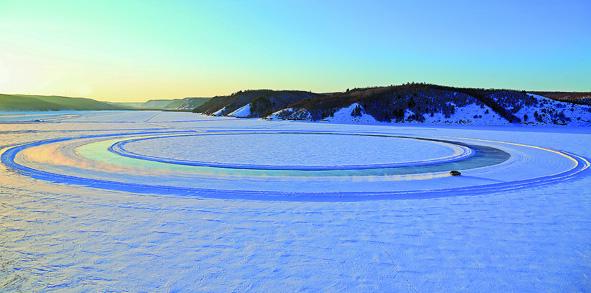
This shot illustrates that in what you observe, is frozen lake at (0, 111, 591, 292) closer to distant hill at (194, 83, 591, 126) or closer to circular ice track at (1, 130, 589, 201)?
circular ice track at (1, 130, 589, 201)

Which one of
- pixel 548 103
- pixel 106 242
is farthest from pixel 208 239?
pixel 548 103

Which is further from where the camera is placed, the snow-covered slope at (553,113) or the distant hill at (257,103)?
the distant hill at (257,103)

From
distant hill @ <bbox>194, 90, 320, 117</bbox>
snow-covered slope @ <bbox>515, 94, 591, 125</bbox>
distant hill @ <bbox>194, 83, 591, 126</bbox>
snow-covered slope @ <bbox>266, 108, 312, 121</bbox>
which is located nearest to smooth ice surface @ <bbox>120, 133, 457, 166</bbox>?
distant hill @ <bbox>194, 83, 591, 126</bbox>

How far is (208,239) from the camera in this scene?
578 cm

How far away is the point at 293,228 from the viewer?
634 cm

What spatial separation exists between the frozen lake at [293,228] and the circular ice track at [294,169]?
0.10 metres

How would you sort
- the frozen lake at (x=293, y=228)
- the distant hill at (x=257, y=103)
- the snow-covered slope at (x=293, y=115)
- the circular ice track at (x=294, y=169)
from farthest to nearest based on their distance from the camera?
1. the distant hill at (x=257, y=103)
2. the snow-covered slope at (x=293, y=115)
3. the circular ice track at (x=294, y=169)
4. the frozen lake at (x=293, y=228)

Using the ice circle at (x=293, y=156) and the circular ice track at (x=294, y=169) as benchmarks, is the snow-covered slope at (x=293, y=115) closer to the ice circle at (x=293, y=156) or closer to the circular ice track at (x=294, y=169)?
the ice circle at (x=293, y=156)

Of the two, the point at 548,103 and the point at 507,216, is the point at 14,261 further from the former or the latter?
the point at 548,103

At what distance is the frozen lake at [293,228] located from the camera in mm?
4516

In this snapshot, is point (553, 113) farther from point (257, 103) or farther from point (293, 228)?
point (293, 228)

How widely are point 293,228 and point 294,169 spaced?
615cm

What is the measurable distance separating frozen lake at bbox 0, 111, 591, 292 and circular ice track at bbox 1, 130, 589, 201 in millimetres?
98

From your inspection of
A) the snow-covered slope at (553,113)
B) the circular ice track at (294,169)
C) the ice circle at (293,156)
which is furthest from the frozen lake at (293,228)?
the snow-covered slope at (553,113)
